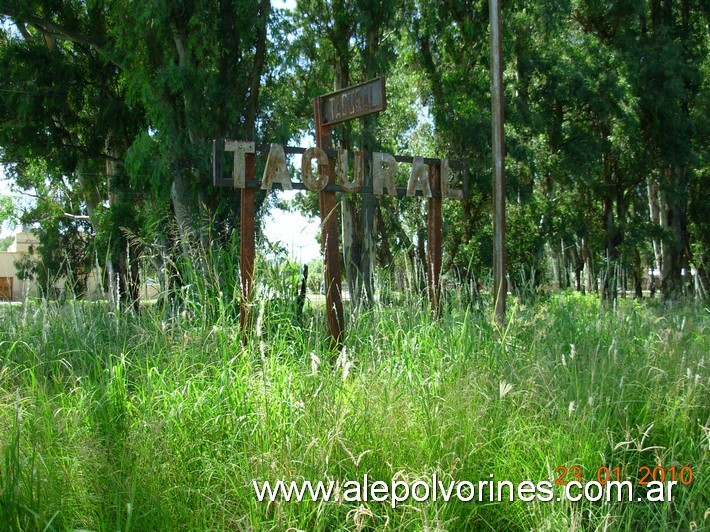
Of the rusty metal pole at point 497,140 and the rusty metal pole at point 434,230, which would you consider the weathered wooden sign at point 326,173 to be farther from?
the rusty metal pole at point 497,140

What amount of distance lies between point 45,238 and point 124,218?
28.3 ft

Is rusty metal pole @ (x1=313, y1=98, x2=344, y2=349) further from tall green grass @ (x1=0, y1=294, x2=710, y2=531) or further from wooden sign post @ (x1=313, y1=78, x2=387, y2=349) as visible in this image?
tall green grass @ (x1=0, y1=294, x2=710, y2=531)

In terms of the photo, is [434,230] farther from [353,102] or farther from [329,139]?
[353,102]

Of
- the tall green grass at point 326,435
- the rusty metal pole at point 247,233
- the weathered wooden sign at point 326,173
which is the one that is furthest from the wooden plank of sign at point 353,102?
the tall green grass at point 326,435

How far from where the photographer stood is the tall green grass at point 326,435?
2.93 m

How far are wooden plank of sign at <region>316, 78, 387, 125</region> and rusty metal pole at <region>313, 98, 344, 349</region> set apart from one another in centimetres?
7

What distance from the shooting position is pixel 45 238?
22594 millimetres

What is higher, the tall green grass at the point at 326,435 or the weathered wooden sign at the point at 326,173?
the weathered wooden sign at the point at 326,173

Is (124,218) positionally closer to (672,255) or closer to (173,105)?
(173,105)

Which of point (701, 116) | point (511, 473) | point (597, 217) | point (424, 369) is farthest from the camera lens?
point (597, 217)

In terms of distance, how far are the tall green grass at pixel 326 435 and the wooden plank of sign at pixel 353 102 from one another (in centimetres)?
231

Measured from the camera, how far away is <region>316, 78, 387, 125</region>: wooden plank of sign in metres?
6.00

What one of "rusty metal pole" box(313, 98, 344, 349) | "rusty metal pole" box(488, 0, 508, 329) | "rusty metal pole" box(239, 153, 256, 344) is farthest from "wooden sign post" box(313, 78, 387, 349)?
"rusty metal pole" box(488, 0, 508, 329)

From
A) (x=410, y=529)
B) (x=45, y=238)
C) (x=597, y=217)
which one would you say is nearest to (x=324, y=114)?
(x=410, y=529)
